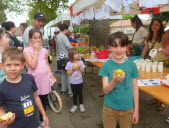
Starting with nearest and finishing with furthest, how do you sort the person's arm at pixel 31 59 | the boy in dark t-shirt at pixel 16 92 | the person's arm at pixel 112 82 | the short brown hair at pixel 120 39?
the person's arm at pixel 112 82, the boy in dark t-shirt at pixel 16 92, the short brown hair at pixel 120 39, the person's arm at pixel 31 59

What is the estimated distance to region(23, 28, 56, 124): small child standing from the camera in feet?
8.14

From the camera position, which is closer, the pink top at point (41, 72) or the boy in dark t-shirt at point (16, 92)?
the boy in dark t-shirt at point (16, 92)

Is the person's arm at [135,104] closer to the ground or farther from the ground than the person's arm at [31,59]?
closer to the ground

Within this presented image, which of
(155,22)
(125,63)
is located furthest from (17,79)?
(155,22)

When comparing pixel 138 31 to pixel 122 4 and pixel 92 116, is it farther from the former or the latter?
pixel 92 116

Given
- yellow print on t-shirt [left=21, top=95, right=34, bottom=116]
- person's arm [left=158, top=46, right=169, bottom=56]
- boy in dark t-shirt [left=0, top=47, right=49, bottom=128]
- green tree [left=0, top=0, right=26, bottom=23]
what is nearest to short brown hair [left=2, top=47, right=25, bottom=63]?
boy in dark t-shirt [left=0, top=47, right=49, bottom=128]

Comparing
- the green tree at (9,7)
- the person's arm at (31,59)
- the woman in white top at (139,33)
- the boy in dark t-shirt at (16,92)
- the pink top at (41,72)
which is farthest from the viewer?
the green tree at (9,7)

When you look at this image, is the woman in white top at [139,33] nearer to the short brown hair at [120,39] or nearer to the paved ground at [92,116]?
the paved ground at [92,116]

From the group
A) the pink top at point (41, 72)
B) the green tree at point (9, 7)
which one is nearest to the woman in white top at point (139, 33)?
the pink top at point (41, 72)

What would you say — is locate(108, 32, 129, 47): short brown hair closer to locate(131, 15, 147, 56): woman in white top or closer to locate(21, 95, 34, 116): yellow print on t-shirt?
locate(21, 95, 34, 116): yellow print on t-shirt

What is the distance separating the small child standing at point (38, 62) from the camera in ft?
8.14

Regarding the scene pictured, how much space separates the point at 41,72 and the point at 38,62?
0.18m

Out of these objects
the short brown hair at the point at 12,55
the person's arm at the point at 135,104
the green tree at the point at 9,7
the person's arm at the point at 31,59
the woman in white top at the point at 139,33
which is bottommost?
the person's arm at the point at 135,104

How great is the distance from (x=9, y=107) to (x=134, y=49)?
13.1 feet
